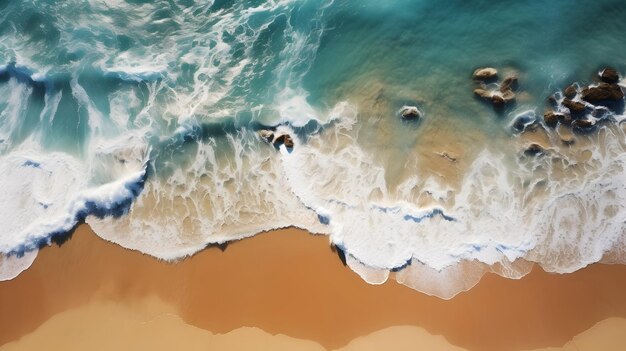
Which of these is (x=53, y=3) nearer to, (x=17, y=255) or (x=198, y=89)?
(x=198, y=89)

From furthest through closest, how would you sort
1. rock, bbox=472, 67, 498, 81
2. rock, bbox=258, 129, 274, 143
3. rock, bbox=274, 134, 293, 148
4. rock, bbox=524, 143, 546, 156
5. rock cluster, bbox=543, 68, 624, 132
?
1. rock, bbox=472, 67, 498, 81
2. rock, bbox=258, 129, 274, 143
3. rock, bbox=274, 134, 293, 148
4. rock cluster, bbox=543, 68, 624, 132
5. rock, bbox=524, 143, 546, 156

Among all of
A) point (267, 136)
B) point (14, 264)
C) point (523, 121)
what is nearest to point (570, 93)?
point (523, 121)

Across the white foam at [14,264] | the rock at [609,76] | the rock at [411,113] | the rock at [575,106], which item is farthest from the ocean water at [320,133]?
the rock at [575,106]

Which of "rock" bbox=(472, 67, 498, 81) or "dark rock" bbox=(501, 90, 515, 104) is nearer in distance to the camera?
"dark rock" bbox=(501, 90, 515, 104)

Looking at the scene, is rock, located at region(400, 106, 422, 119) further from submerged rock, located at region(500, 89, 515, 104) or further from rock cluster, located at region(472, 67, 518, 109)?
submerged rock, located at region(500, 89, 515, 104)

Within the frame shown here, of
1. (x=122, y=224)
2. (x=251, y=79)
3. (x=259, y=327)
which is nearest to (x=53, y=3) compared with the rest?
(x=251, y=79)

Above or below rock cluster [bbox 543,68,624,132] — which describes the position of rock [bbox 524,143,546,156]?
below

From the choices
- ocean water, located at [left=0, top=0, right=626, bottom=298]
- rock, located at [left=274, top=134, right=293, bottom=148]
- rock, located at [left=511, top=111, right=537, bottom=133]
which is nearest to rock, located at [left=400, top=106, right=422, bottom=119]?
ocean water, located at [left=0, top=0, right=626, bottom=298]
